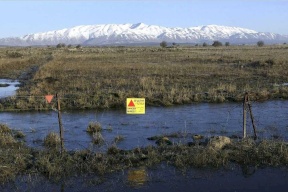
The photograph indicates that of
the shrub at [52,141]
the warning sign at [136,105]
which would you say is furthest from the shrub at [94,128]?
the warning sign at [136,105]

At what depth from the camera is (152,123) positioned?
58.6 feet

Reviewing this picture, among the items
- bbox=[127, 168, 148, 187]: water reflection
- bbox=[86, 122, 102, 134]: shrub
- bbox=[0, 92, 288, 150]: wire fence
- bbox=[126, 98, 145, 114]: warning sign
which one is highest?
bbox=[126, 98, 145, 114]: warning sign

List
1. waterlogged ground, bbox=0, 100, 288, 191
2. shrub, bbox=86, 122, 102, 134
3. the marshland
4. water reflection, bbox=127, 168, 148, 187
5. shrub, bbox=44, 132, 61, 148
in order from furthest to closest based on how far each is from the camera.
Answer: shrub, bbox=86, 122, 102, 134 → shrub, bbox=44, 132, 61, 148 → the marshland → water reflection, bbox=127, 168, 148, 187 → waterlogged ground, bbox=0, 100, 288, 191

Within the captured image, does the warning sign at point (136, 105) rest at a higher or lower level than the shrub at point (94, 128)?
higher

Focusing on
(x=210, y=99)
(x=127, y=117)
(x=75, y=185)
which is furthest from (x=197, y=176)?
(x=210, y=99)

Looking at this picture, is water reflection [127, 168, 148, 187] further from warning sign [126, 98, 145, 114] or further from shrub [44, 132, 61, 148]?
shrub [44, 132, 61, 148]

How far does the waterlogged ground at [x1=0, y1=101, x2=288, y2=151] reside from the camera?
1463 cm

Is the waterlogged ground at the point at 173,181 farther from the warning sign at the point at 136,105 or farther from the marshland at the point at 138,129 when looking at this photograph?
the warning sign at the point at 136,105

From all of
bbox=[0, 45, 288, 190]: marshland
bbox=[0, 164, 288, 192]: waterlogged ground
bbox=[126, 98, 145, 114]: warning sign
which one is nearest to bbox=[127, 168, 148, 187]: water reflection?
bbox=[0, 164, 288, 192]: waterlogged ground

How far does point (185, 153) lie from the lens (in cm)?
1133

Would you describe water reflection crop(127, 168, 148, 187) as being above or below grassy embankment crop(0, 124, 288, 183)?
below

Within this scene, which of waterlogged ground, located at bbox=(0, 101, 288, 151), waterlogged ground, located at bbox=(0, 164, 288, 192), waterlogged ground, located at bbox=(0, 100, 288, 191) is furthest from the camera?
waterlogged ground, located at bbox=(0, 101, 288, 151)

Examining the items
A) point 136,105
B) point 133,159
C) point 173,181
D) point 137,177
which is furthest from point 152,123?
point 173,181

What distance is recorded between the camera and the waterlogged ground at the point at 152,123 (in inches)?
576
